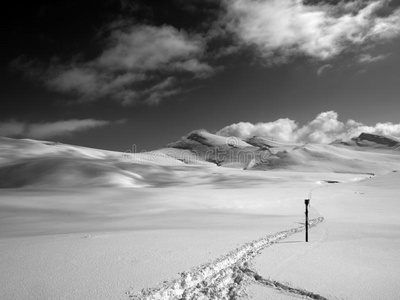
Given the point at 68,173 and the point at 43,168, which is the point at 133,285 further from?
the point at 43,168

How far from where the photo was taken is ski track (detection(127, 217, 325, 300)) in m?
5.93

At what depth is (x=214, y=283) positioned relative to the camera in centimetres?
665

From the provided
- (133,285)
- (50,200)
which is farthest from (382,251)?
(50,200)

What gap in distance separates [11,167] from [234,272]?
85116 millimetres

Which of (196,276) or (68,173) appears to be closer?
(196,276)

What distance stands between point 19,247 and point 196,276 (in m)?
5.81

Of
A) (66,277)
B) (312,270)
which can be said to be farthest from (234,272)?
(66,277)

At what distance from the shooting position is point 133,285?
5.96 meters

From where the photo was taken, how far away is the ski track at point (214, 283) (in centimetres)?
593

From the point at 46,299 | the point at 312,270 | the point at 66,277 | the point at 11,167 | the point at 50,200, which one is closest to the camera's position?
the point at 46,299

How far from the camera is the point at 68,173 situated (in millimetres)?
65500

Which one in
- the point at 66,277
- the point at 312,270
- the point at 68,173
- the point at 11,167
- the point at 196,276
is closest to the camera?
the point at 66,277

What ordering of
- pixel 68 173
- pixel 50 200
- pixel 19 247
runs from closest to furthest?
pixel 19 247 < pixel 50 200 < pixel 68 173

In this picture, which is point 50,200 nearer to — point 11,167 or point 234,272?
point 234,272
